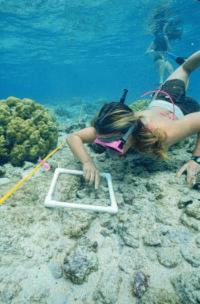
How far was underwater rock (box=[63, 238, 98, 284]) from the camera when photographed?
2.50 meters

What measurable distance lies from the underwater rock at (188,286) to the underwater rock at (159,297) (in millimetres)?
67

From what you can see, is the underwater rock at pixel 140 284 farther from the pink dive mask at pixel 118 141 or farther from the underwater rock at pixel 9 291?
the pink dive mask at pixel 118 141

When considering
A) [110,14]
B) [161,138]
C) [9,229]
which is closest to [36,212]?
[9,229]

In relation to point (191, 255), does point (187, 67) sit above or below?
above

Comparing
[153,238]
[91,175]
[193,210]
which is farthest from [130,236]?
[91,175]

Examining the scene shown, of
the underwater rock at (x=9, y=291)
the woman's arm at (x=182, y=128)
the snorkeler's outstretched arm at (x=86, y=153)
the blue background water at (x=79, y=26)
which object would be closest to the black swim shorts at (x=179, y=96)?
the woman's arm at (x=182, y=128)

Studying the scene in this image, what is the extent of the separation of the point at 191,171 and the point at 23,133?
3321 millimetres

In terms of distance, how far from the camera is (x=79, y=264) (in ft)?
8.43

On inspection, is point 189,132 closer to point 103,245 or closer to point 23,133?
point 103,245

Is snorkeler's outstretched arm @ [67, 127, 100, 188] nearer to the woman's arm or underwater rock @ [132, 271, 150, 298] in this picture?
the woman's arm

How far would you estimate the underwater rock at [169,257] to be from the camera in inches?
106

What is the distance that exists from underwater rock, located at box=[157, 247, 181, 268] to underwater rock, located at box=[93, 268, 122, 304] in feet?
1.74

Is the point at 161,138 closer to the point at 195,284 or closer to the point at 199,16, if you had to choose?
the point at 195,284

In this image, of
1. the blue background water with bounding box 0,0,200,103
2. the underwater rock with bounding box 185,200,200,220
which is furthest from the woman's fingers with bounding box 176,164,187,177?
the blue background water with bounding box 0,0,200,103
